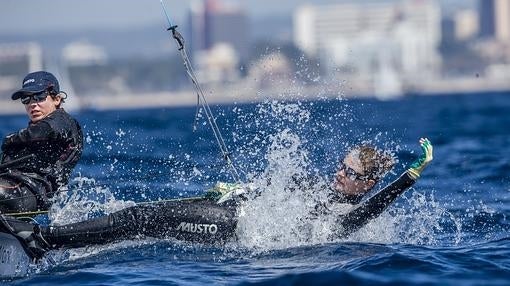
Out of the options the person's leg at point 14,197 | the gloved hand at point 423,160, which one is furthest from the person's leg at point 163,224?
the gloved hand at point 423,160

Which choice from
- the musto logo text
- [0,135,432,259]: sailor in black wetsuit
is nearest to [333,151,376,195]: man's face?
[0,135,432,259]: sailor in black wetsuit

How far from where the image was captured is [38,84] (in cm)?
1006

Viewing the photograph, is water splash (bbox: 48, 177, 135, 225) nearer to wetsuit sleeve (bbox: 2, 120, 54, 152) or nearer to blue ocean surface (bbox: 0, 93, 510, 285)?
blue ocean surface (bbox: 0, 93, 510, 285)

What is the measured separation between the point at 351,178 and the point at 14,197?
2755 millimetres

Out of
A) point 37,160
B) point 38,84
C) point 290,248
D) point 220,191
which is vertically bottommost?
A: point 290,248

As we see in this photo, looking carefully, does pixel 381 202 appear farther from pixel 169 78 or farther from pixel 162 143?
pixel 169 78

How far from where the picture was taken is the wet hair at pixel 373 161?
9.98 metres

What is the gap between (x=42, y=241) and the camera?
9.78 metres

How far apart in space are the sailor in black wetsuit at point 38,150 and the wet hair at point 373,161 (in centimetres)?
238

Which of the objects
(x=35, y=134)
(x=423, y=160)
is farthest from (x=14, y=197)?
(x=423, y=160)

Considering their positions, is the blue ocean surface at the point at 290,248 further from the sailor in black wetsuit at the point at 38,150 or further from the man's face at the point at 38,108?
the man's face at the point at 38,108

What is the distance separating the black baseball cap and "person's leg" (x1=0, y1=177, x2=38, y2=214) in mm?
707

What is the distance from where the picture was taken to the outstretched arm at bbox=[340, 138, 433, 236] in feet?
32.0

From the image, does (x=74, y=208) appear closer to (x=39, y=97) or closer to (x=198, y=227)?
(x=39, y=97)
